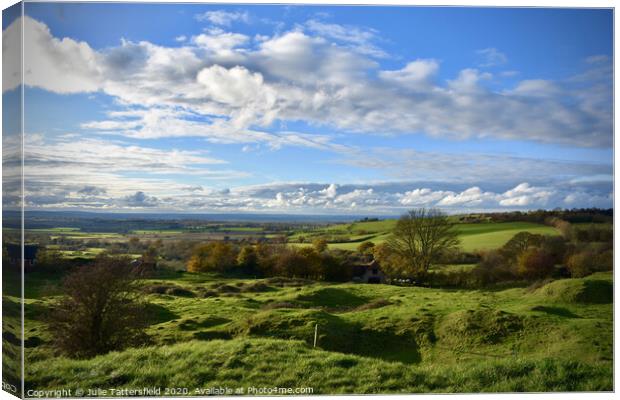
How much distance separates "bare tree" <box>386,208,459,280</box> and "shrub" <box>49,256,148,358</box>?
3.60m

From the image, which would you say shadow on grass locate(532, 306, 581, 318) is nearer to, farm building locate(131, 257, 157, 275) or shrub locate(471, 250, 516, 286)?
shrub locate(471, 250, 516, 286)

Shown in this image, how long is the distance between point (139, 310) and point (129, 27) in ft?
11.9

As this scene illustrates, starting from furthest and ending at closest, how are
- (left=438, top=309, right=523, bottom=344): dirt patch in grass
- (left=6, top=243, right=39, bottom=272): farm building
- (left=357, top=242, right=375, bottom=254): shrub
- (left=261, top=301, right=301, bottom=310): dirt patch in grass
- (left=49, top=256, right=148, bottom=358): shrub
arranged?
(left=357, top=242, right=375, bottom=254): shrub → (left=261, top=301, right=301, bottom=310): dirt patch in grass → (left=438, top=309, right=523, bottom=344): dirt patch in grass → (left=49, top=256, right=148, bottom=358): shrub → (left=6, top=243, right=39, bottom=272): farm building

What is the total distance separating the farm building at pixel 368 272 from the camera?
7316 mm

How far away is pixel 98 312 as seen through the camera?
661 cm

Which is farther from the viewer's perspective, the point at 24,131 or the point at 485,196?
the point at 485,196

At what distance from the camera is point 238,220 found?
23.4ft

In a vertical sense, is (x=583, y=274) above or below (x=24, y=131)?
below

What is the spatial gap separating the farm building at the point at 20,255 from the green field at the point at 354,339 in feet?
0.61

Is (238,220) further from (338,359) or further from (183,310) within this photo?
(338,359)

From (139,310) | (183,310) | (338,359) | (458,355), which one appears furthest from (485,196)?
(139,310)

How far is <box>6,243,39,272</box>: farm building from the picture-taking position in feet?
20.8

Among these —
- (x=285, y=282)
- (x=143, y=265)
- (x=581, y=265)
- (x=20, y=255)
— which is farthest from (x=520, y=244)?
(x=20, y=255)

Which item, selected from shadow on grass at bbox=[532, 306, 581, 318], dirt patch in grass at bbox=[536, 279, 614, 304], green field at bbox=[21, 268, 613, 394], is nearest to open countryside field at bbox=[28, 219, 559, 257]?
green field at bbox=[21, 268, 613, 394]
